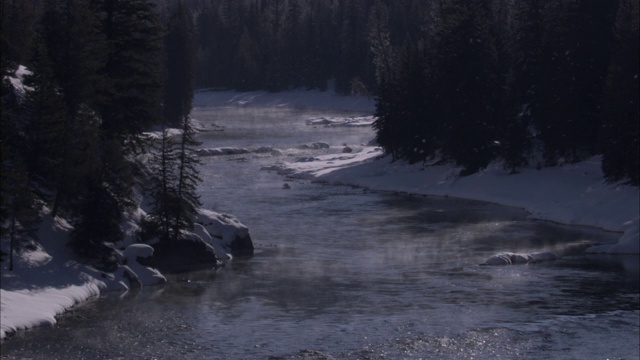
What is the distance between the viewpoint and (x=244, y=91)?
14838cm

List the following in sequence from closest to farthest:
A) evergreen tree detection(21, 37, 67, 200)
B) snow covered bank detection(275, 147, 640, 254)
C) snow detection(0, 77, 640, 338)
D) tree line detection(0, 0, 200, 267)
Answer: snow detection(0, 77, 640, 338) → evergreen tree detection(21, 37, 67, 200) → tree line detection(0, 0, 200, 267) → snow covered bank detection(275, 147, 640, 254)

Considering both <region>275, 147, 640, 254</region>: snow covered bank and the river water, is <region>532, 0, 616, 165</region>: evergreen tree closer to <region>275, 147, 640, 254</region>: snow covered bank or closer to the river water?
<region>275, 147, 640, 254</region>: snow covered bank

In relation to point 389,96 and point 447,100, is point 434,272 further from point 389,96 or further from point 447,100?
point 389,96

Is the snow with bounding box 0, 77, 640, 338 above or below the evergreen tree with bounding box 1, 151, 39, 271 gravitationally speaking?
below

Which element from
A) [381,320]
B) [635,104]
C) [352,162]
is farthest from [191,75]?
[381,320]

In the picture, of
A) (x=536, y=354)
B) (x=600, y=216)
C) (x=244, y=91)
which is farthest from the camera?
(x=244, y=91)

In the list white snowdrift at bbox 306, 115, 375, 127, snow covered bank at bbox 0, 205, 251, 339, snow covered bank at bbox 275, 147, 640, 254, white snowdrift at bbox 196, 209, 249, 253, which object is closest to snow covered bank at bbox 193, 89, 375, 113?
white snowdrift at bbox 306, 115, 375, 127

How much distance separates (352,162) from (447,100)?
994 centimetres

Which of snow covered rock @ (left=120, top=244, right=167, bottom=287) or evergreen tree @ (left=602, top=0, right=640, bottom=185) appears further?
evergreen tree @ (left=602, top=0, right=640, bottom=185)

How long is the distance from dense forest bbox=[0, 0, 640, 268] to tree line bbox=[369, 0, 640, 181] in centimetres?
9

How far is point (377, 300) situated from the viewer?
31.7 meters

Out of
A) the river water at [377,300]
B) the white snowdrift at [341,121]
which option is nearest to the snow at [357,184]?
the river water at [377,300]

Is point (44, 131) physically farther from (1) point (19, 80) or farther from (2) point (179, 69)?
(2) point (179, 69)

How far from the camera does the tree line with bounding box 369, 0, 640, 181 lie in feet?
164
